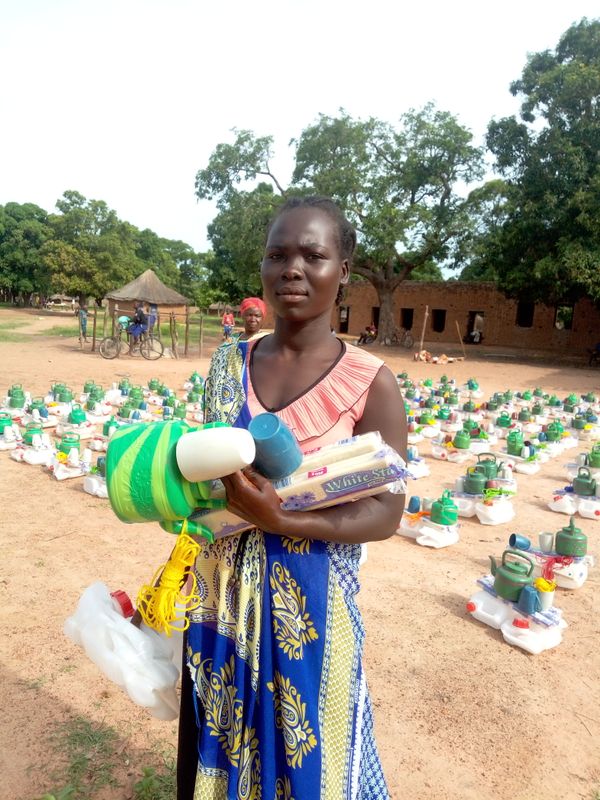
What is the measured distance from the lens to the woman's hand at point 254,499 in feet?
3.43

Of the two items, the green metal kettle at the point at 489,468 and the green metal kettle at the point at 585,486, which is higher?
the green metal kettle at the point at 489,468

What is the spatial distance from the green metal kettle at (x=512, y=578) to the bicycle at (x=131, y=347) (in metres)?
13.0

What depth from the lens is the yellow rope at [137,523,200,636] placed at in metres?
1.19

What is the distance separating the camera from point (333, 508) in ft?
3.83

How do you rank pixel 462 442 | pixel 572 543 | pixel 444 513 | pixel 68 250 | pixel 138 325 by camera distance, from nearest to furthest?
pixel 572 543 → pixel 444 513 → pixel 462 442 → pixel 138 325 → pixel 68 250

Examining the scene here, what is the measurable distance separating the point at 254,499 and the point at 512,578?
2.53m

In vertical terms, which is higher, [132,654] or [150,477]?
[150,477]

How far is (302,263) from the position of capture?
122cm

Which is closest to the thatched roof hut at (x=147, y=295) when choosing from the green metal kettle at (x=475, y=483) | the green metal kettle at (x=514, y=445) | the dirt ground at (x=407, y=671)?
the green metal kettle at (x=514, y=445)

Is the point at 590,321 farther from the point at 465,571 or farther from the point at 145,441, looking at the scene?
the point at 145,441

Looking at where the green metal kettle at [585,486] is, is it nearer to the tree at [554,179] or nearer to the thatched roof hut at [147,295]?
the tree at [554,179]

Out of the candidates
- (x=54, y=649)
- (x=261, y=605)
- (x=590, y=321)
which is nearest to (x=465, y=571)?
(x=54, y=649)

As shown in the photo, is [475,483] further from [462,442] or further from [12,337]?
[12,337]

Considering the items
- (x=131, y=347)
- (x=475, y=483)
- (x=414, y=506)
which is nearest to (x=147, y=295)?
(x=131, y=347)
